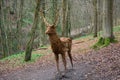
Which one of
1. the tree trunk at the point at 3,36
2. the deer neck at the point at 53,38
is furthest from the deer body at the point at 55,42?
the tree trunk at the point at 3,36

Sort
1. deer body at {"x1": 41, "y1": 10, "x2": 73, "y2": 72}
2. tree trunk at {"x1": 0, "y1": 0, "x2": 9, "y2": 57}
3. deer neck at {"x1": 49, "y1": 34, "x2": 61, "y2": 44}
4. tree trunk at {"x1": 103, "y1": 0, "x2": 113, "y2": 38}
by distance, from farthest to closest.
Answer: tree trunk at {"x1": 0, "y1": 0, "x2": 9, "y2": 57}, tree trunk at {"x1": 103, "y1": 0, "x2": 113, "y2": 38}, deer neck at {"x1": 49, "y1": 34, "x2": 61, "y2": 44}, deer body at {"x1": 41, "y1": 10, "x2": 73, "y2": 72}

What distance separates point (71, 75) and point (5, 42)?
20036 millimetres

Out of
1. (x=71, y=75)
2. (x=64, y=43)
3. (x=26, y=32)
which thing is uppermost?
(x=64, y=43)

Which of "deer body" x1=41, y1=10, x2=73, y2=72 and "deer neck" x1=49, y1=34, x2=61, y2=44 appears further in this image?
"deer neck" x1=49, y1=34, x2=61, y2=44

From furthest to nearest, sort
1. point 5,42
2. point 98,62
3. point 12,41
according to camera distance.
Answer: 1. point 12,41
2. point 5,42
3. point 98,62

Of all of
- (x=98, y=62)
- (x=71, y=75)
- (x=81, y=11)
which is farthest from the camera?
(x=81, y=11)

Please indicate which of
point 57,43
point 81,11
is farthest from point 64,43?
point 81,11

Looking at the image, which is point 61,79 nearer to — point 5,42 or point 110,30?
point 110,30

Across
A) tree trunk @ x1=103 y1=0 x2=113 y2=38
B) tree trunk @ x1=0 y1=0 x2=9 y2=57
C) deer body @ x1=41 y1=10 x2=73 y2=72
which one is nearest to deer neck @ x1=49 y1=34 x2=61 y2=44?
deer body @ x1=41 y1=10 x2=73 y2=72

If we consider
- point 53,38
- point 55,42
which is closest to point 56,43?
point 55,42

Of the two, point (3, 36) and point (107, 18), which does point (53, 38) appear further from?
point (3, 36)

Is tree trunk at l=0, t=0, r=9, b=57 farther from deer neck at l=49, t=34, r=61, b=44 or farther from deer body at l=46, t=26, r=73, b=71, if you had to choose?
deer neck at l=49, t=34, r=61, b=44

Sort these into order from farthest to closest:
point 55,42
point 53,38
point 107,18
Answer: point 107,18, point 55,42, point 53,38

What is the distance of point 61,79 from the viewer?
10766 millimetres
